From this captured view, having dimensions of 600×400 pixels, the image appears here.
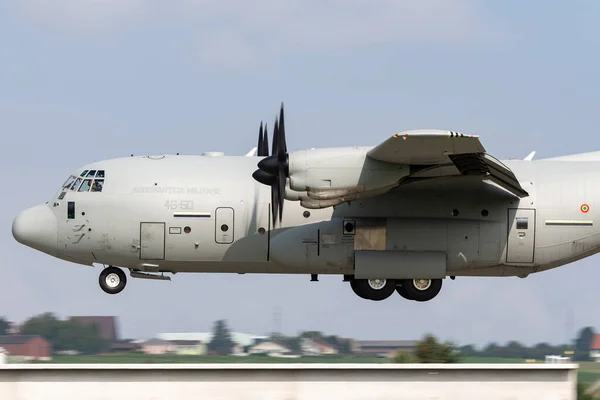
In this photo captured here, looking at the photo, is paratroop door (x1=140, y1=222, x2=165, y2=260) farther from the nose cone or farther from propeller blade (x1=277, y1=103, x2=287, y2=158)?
propeller blade (x1=277, y1=103, x2=287, y2=158)

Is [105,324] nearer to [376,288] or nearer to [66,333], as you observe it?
[66,333]

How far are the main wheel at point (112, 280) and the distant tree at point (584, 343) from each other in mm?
12129

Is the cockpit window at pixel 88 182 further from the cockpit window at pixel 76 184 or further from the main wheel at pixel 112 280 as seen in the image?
the main wheel at pixel 112 280

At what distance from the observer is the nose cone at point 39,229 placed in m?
30.6

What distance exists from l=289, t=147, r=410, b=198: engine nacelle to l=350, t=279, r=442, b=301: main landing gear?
4473 millimetres

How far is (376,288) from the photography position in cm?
3144

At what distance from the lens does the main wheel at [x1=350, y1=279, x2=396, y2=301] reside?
103 ft

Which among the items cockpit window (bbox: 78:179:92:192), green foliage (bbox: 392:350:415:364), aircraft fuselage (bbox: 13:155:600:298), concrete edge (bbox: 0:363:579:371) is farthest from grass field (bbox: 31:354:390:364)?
cockpit window (bbox: 78:179:92:192)

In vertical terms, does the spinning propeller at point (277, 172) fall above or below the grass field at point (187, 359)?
above

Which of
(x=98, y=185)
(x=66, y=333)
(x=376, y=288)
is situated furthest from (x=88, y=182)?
(x=376, y=288)

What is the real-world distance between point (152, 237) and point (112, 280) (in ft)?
6.74
